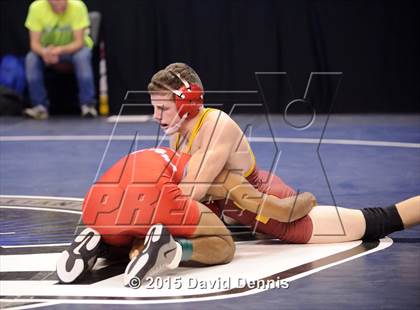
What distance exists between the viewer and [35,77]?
10.6m

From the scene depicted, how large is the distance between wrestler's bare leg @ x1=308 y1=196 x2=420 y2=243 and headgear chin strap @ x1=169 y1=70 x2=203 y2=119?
2.88ft

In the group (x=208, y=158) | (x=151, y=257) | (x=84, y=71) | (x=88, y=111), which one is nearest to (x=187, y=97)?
(x=208, y=158)

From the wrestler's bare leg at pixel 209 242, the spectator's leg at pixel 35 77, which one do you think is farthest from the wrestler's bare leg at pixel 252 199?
the spectator's leg at pixel 35 77

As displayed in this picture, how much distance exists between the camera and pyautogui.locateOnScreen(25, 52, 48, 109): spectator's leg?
10578 millimetres

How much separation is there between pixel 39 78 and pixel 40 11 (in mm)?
796

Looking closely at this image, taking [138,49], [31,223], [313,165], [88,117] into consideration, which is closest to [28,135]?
[88,117]

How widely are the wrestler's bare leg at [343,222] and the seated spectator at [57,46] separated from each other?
619 cm

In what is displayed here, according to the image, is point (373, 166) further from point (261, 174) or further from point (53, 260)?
point (53, 260)

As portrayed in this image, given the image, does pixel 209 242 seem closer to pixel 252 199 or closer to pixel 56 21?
pixel 252 199

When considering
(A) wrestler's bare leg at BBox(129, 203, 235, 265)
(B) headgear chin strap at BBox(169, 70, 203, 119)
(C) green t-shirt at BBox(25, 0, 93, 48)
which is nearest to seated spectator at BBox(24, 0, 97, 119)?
(C) green t-shirt at BBox(25, 0, 93, 48)

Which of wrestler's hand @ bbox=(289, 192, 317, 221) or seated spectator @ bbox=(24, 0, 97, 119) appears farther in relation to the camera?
seated spectator @ bbox=(24, 0, 97, 119)

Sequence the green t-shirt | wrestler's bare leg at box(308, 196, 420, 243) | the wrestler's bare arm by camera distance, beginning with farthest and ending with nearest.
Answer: the green t-shirt < wrestler's bare leg at box(308, 196, 420, 243) < the wrestler's bare arm

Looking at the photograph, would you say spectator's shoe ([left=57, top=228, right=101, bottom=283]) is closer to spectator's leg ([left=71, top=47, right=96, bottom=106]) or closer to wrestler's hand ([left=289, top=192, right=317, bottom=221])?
wrestler's hand ([left=289, top=192, right=317, bottom=221])

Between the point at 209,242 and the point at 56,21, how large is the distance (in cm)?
675
